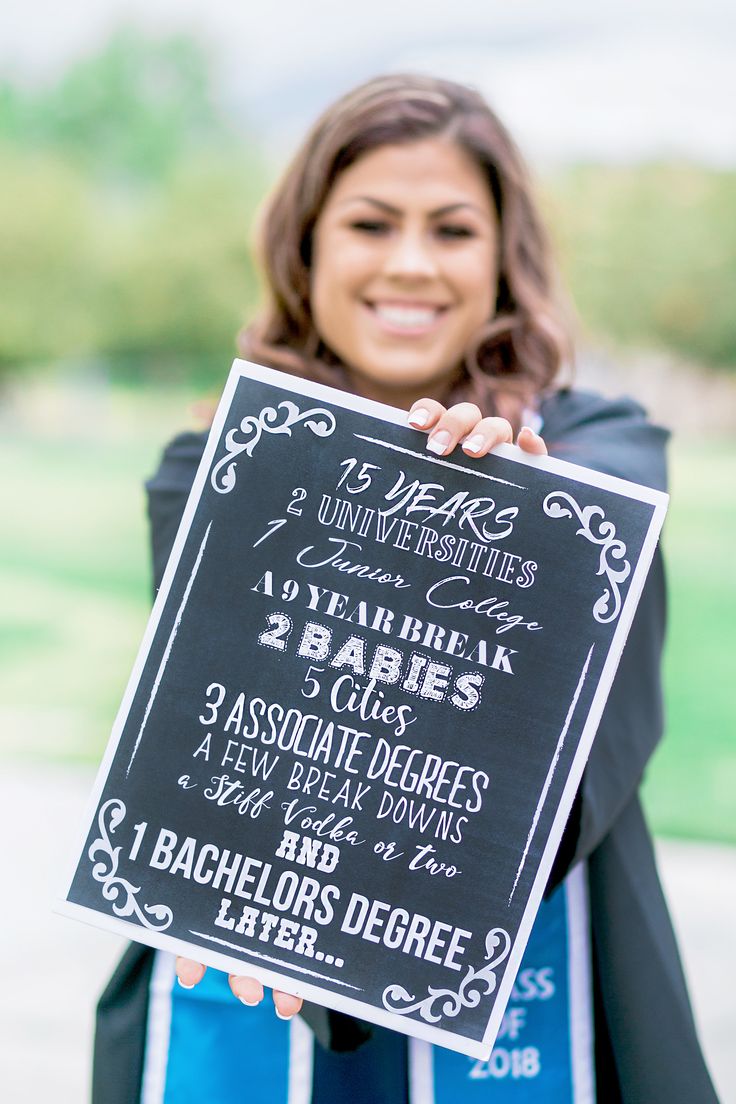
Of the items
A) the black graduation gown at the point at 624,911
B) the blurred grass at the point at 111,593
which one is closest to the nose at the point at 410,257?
the black graduation gown at the point at 624,911

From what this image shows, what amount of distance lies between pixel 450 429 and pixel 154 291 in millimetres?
7478

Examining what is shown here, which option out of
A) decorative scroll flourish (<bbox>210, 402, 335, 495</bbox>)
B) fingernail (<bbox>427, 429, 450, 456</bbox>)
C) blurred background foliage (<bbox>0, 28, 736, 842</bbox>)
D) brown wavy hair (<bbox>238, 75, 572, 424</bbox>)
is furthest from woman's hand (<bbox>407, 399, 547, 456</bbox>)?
blurred background foliage (<bbox>0, 28, 736, 842</bbox>)

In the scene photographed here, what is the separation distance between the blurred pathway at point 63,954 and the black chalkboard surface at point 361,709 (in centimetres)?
122

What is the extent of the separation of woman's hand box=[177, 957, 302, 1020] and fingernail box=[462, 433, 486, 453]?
57cm

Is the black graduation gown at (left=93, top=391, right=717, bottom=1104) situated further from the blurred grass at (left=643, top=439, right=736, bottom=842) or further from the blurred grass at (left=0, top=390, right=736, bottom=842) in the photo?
the blurred grass at (left=0, top=390, right=736, bottom=842)

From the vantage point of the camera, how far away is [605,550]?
1.09 metres

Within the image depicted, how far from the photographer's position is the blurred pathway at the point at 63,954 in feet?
8.40

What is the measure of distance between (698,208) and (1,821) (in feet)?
19.5

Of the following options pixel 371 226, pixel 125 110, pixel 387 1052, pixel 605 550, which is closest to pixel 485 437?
pixel 605 550

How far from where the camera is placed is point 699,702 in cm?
618

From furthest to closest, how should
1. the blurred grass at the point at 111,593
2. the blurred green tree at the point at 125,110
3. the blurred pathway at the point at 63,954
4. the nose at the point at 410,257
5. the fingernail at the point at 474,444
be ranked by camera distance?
1. the blurred green tree at the point at 125,110
2. the blurred grass at the point at 111,593
3. the blurred pathway at the point at 63,954
4. the nose at the point at 410,257
5. the fingernail at the point at 474,444

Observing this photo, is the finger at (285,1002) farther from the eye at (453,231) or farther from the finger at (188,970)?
the eye at (453,231)

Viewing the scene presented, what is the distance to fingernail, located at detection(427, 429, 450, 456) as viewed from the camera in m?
1.08

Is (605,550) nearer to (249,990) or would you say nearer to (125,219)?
(249,990)
